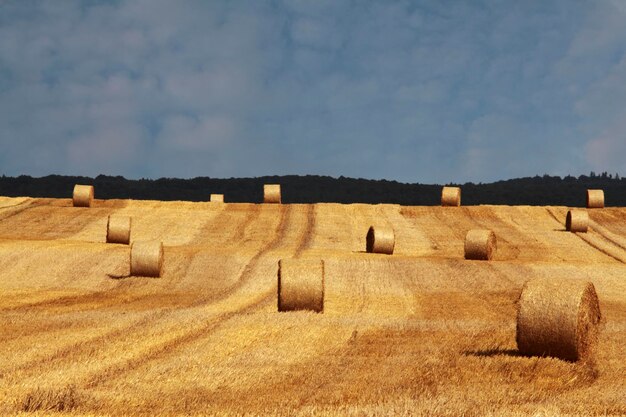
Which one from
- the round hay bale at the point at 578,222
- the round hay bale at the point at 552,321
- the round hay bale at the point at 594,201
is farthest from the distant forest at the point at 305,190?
the round hay bale at the point at 552,321

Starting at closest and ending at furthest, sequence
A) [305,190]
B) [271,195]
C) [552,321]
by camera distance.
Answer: [552,321] → [271,195] → [305,190]

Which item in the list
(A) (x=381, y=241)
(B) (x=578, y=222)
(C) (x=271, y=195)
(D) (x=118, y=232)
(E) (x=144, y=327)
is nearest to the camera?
(E) (x=144, y=327)

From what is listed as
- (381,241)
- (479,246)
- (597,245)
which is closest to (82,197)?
(381,241)

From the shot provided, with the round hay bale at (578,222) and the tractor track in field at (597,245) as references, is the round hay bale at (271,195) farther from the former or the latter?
the round hay bale at (578,222)

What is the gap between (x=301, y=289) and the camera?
65.3 ft

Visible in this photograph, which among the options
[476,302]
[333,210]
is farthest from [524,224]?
[476,302]

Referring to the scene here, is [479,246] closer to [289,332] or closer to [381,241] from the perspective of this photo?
[381,241]

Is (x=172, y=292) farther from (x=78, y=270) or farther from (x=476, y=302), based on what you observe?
(x=476, y=302)

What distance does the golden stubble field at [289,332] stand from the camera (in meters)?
10.6

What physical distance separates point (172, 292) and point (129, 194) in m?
67.2

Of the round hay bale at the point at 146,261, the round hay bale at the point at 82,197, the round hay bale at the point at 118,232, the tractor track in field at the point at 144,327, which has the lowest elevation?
the tractor track in field at the point at 144,327

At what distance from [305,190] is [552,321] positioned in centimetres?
8412

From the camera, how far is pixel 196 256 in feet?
106

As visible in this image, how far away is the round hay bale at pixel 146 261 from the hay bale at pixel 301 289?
928 cm
